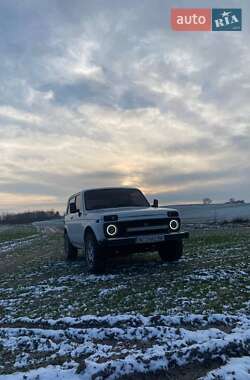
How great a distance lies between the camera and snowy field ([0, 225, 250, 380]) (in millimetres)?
4051

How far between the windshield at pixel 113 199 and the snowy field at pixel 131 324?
1774 mm

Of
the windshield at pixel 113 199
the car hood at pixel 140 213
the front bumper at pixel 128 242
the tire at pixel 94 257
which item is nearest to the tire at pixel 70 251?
the windshield at pixel 113 199

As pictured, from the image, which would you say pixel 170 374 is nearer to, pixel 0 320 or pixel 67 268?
pixel 0 320

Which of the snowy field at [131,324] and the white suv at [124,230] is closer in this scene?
the snowy field at [131,324]

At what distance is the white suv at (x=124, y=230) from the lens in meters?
8.77

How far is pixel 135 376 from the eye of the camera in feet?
12.9

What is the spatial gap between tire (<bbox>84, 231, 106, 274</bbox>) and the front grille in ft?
2.07

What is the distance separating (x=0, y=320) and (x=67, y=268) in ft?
15.3

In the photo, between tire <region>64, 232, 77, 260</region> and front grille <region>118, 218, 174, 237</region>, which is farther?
tire <region>64, 232, 77, 260</region>

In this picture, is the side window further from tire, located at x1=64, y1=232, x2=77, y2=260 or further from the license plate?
the license plate

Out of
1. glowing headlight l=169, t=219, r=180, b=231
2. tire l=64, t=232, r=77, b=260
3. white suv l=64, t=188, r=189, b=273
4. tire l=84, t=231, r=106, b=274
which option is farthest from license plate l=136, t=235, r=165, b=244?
tire l=64, t=232, r=77, b=260

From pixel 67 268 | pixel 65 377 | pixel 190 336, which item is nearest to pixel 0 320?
pixel 65 377

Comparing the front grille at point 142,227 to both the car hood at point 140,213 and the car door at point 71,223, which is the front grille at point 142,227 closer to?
the car hood at point 140,213

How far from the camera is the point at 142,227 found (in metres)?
8.98
